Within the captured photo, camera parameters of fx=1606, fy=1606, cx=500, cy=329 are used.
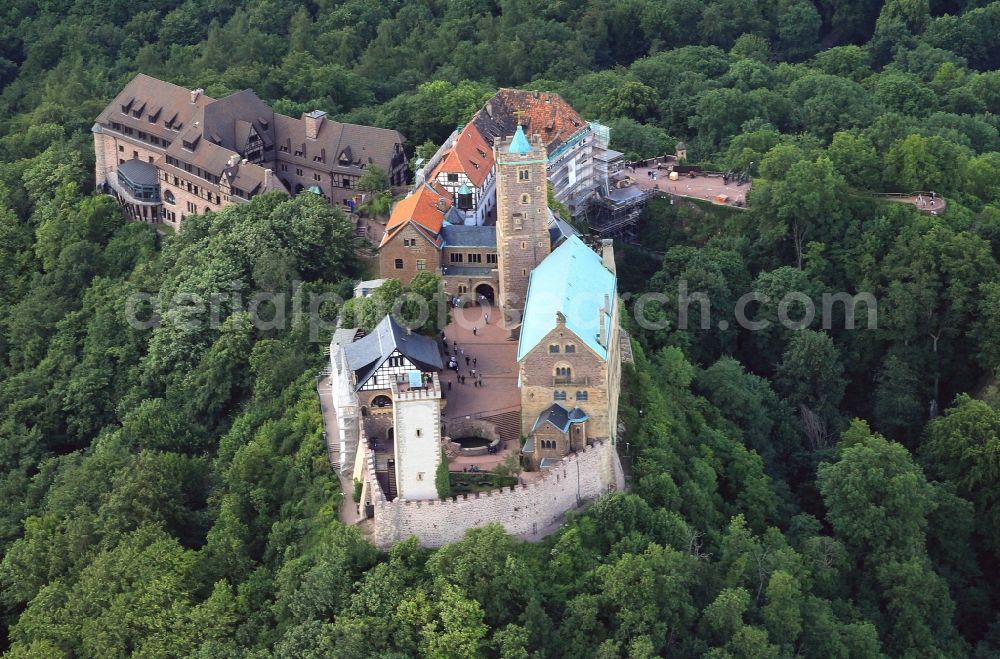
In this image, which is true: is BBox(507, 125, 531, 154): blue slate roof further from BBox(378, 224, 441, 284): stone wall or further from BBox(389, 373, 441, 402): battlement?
BBox(389, 373, 441, 402): battlement

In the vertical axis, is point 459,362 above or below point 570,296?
below

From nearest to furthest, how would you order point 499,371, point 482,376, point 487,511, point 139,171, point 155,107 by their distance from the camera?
point 487,511, point 482,376, point 499,371, point 139,171, point 155,107

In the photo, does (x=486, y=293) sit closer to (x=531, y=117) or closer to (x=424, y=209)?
(x=424, y=209)

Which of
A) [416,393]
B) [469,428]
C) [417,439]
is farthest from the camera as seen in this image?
[469,428]

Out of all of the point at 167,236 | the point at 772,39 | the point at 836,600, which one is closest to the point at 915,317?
the point at 836,600

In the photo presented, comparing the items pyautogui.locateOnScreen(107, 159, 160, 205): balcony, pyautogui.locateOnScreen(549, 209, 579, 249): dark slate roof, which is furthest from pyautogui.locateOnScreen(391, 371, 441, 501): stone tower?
pyautogui.locateOnScreen(107, 159, 160, 205): balcony

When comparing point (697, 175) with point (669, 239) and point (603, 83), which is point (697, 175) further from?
point (603, 83)

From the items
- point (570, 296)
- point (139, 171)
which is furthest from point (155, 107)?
point (570, 296)
